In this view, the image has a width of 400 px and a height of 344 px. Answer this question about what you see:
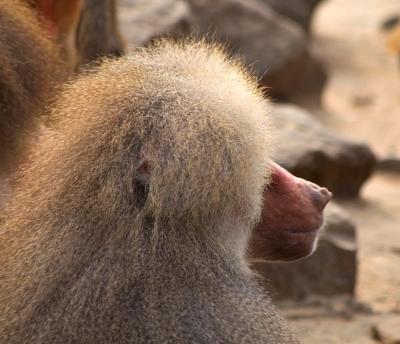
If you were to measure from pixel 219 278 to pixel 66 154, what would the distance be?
0.39 meters

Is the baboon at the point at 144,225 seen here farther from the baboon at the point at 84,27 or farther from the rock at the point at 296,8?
the rock at the point at 296,8

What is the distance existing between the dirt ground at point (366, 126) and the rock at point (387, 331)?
0.04m

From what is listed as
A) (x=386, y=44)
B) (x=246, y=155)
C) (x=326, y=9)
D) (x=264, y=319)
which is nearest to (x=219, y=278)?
(x=264, y=319)

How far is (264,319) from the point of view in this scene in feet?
6.26

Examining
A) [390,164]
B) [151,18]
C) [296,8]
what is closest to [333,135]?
[390,164]

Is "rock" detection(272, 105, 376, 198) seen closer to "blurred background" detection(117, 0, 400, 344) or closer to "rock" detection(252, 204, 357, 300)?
"blurred background" detection(117, 0, 400, 344)

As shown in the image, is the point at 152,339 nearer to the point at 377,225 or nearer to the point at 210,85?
the point at 210,85

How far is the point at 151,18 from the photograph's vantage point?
209 inches

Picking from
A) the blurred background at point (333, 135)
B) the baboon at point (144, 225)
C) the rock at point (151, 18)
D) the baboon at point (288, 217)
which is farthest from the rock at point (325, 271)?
the baboon at point (144, 225)

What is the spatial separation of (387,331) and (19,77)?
166 centimetres

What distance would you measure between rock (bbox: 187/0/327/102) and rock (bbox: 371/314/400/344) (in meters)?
3.83

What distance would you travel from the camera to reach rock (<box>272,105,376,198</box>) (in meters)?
5.09

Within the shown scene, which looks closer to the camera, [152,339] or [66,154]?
[152,339]

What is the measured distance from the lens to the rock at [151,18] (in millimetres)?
5109
